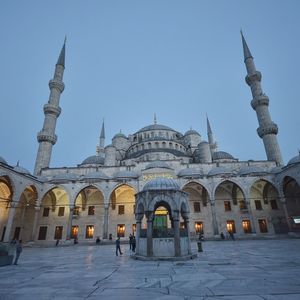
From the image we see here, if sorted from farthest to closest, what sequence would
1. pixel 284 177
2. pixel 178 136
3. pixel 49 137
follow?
pixel 178 136 → pixel 49 137 → pixel 284 177

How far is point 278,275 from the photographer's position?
542 cm

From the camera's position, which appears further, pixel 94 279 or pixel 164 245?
pixel 164 245

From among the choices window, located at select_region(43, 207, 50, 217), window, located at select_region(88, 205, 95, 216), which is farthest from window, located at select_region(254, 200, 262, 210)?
window, located at select_region(43, 207, 50, 217)

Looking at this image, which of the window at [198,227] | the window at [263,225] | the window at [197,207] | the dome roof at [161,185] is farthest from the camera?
the window at [197,207]

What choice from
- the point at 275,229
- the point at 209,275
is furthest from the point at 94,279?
the point at 275,229

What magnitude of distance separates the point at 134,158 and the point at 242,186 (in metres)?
16.5

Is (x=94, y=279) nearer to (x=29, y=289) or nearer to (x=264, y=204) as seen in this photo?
(x=29, y=289)

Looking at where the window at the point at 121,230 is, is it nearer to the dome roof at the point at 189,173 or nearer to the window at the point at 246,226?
the dome roof at the point at 189,173

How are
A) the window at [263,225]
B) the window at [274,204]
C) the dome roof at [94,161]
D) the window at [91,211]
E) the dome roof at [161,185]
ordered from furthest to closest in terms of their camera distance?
the dome roof at [94,161] < the window at [91,211] < the window at [274,204] < the window at [263,225] < the dome roof at [161,185]

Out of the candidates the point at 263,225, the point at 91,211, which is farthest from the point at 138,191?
the point at 263,225

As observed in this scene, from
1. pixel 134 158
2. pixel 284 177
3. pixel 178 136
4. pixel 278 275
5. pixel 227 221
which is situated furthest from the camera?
pixel 178 136

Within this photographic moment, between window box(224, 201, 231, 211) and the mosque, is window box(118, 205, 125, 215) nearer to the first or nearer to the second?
the mosque

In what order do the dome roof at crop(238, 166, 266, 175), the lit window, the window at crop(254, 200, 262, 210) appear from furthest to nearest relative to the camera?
the window at crop(254, 200, 262, 210) → the lit window → the dome roof at crop(238, 166, 266, 175)

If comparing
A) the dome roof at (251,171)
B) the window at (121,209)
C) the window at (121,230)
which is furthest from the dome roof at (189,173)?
the window at (121,230)
